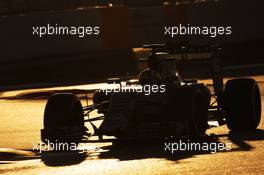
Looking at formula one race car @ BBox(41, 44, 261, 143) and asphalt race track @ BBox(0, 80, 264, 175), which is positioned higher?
formula one race car @ BBox(41, 44, 261, 143)

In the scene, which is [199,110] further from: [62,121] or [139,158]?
[139,158]

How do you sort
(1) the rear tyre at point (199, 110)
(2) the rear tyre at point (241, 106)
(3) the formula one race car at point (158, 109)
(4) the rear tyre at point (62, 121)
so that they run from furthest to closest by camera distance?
(2) the rear tyre at point (241, 106) < (4) the rear tyre at point (62, 121) < (1) the rear tyre at point (199, 110) < (3) the formula one race car at point (158, 109)

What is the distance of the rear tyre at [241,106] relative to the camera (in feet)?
54.9

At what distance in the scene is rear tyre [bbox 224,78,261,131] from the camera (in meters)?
16.7

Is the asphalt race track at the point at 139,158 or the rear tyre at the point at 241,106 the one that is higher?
the rear tyre at the point at 241,106

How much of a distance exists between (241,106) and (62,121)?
311cm

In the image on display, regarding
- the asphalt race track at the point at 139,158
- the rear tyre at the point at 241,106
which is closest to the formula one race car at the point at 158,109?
the rear tyre at the point at 241,106

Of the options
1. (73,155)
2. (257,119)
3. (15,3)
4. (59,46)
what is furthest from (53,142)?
(15,3)

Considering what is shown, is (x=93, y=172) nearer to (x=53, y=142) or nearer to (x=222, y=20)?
(x=53, y=142)

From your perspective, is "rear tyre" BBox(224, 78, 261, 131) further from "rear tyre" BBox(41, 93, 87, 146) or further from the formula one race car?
"rear tyre" BBox(41, 93, 87, 146)

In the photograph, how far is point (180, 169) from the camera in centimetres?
1230

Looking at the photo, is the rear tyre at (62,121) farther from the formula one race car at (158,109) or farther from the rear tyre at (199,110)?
the rear tyre at (199,110)

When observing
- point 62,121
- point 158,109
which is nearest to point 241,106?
point 158,109

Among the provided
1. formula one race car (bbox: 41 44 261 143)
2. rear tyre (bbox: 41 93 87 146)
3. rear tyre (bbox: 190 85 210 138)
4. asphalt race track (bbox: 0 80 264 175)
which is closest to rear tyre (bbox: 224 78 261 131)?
formula one race car (bbox: 41 44 261 143)
